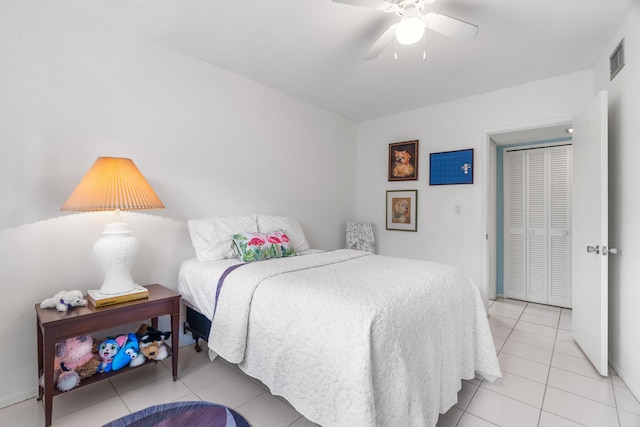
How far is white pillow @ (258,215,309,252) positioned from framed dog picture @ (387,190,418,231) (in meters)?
1.57

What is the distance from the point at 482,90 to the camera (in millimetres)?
3371

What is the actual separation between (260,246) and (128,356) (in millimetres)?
1171

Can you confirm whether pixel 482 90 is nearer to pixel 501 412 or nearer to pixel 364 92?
pixel 364 92

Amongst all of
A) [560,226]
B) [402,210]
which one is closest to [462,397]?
[402,210]

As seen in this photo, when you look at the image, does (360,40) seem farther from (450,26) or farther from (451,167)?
(451,167)

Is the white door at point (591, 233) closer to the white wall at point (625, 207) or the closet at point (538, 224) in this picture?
the white wall at point (625, 207)

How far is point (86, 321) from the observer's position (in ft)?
5.73

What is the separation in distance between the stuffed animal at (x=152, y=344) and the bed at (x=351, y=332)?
0.29m

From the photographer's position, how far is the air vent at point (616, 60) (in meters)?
2.19

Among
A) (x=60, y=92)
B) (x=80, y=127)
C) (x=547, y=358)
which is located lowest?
(x=547, y=358)

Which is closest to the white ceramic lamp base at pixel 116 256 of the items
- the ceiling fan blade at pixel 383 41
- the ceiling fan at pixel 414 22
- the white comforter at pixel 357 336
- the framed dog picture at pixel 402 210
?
the white comforter at pixel 357 336

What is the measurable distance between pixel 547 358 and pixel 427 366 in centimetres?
173

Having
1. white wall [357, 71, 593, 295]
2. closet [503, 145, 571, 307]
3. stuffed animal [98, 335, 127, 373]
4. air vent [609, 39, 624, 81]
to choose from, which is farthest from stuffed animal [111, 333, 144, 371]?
closet [503, 145, 571, 307]

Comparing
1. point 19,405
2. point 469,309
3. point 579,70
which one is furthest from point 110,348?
point 579,70
